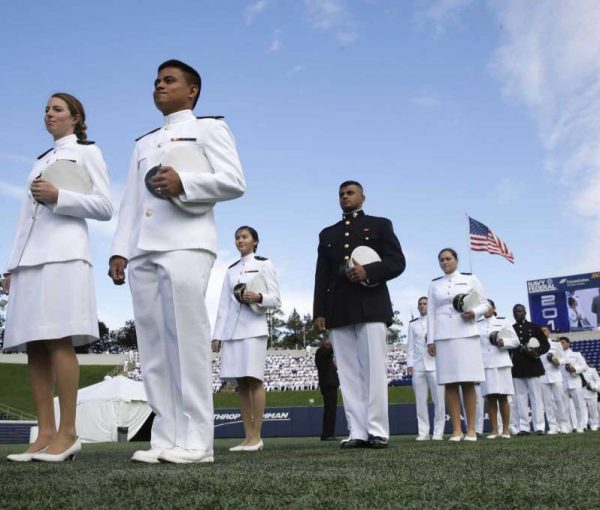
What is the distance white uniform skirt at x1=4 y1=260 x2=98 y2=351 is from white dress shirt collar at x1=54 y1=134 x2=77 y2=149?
0.97 m

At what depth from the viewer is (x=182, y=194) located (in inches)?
156

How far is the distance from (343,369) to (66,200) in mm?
3161

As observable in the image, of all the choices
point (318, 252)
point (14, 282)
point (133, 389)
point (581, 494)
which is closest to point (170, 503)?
point (581, 494)

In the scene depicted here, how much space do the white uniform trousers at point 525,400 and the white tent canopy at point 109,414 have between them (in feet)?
32.5

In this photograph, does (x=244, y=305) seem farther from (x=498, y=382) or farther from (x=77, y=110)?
(x=498, y=382)

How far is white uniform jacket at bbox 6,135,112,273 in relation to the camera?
14.8 ft

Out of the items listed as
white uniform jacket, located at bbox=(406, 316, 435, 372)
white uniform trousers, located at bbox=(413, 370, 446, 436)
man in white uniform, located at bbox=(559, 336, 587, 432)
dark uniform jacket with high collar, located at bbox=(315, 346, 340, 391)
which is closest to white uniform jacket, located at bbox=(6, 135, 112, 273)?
white uniform trousers, located at bbox=(413, 370, 446, 436)

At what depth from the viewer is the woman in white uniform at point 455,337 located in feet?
28.1

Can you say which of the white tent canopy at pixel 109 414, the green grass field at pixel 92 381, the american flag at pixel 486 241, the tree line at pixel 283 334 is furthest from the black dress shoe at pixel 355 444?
the tree line at pixel 283 334

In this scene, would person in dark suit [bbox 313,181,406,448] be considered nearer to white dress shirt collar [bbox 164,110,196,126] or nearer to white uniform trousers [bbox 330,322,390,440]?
white uniform trousers [bbox 330,322,390,440]

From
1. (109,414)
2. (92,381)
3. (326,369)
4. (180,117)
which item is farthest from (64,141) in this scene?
(92,381)

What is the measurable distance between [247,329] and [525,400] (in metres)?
8.68


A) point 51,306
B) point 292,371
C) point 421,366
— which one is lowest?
point 51,306

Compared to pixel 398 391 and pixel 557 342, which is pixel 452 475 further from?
pixel 398 391
